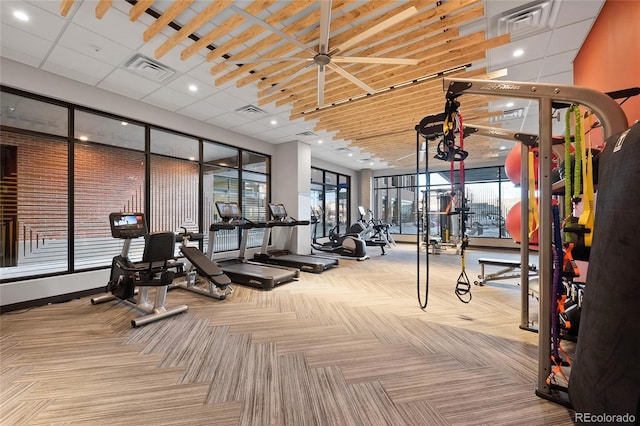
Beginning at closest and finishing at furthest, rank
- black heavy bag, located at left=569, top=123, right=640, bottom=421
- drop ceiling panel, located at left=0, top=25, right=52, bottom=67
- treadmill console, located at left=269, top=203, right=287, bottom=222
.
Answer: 1. black heavy bag, located at left=569, top=123, right=640, bottom=421
2. drop ceiling panel, located at left=0, top=25, right=52, bottom=67
3. treadmill console, located at left=269, top=203, right=287, bottom=222

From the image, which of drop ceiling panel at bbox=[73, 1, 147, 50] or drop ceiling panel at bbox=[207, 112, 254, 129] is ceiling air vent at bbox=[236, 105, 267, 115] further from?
drop ceiling panel at bbox=[73, 1, 147, 50]

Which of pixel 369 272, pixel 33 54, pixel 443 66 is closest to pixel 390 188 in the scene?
pixel 369 272

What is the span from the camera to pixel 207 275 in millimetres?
4117

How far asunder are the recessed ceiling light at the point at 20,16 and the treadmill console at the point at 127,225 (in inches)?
92.1

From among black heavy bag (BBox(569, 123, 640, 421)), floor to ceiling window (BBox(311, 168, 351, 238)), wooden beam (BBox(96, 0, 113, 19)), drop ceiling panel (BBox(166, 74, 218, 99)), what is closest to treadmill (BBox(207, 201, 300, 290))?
drop ceiling panel (BBox(166, 74, 218, 99))

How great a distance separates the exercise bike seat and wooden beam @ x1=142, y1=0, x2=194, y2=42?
3.01 meters

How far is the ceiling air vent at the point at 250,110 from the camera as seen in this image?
561 cm

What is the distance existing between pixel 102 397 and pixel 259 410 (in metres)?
1.20

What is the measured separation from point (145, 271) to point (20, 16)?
3154mm

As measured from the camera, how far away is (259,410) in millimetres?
1878

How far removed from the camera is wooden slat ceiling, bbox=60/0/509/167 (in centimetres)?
280

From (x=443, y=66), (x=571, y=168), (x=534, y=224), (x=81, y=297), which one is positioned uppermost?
(x=443, y=66)

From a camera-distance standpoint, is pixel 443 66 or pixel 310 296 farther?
pixel 310 296

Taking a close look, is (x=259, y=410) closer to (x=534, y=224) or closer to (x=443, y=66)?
(x=534, y=224)
